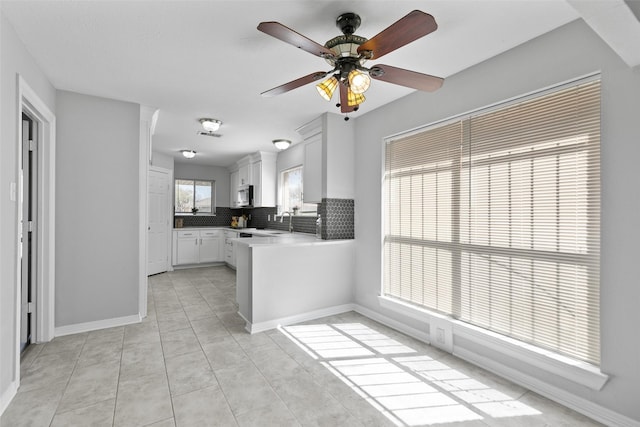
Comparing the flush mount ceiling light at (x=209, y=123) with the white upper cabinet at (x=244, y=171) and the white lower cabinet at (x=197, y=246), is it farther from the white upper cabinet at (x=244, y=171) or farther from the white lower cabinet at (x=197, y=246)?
the white lower cabinet at (x=197, y=246)

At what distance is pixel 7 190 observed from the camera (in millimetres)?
1952

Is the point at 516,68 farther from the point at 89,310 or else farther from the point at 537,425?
the point at 89,310

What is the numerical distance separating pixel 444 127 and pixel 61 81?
3.62 m

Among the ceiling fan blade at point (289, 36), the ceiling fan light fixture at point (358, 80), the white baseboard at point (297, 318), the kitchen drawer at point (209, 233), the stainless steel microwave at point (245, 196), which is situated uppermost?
the ceiling fan blade at point (289, 36)

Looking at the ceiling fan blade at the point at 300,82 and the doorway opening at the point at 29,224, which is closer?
the ceiling fan blade at the point at 300,82

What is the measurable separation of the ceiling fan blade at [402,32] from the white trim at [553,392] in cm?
235

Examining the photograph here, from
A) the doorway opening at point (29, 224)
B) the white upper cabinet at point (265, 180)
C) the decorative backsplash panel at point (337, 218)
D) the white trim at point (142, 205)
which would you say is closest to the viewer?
the doorway opening at point (29, 224)

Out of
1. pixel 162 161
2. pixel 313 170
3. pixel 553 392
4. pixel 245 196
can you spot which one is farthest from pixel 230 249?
pixel 553 392

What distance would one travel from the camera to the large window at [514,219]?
1925 mm

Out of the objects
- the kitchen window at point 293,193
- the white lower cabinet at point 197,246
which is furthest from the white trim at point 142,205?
the white lower cabinet at point 197,246

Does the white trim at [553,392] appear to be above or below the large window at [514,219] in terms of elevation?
below

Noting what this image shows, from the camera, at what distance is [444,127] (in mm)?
2830

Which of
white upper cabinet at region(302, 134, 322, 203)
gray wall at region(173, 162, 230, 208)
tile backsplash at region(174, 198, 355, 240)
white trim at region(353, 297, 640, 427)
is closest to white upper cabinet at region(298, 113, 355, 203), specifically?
white upper cabinet at region(302, 134, 322, 203)

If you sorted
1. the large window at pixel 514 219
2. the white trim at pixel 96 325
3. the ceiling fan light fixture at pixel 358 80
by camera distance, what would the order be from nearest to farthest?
1. the ceiling fan light fixture at pixel 358 80
2. the large window at pixel 514 219
3. the white trim at pixel 96 325
